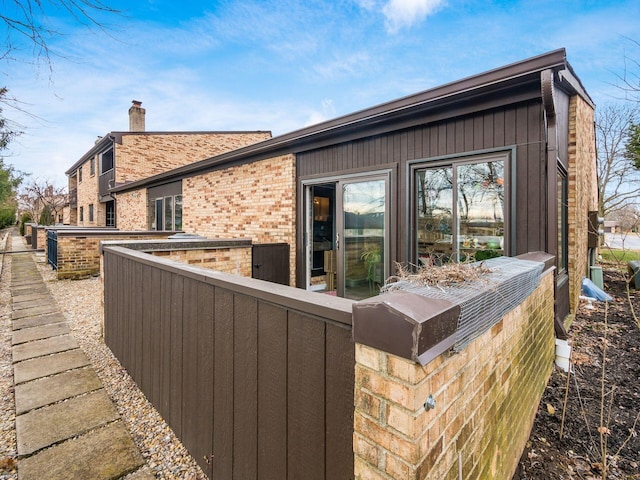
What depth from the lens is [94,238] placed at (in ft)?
27.6

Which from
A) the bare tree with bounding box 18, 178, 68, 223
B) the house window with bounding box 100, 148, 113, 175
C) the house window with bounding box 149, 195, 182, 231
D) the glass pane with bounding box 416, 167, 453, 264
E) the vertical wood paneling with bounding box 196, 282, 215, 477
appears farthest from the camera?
the bare tree with bounding box 18, 178, 68, 223

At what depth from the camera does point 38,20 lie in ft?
8.16

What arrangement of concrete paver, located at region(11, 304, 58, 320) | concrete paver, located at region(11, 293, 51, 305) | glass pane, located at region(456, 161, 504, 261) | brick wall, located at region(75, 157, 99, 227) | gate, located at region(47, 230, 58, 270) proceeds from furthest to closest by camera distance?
brick wall, located at region(75, 157, 99, 227)
gate, located at region(47, 230, 58, 270)
concrete paver, located at region(11, 293, 51, 305)
concrete paver, located at region(11, 304, 58, 320)
glass pane, located at region(456, 161, 504, 261)

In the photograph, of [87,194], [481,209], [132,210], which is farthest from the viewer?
[87,194]

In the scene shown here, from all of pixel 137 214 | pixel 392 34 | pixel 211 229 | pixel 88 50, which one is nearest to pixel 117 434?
pixel 88 50

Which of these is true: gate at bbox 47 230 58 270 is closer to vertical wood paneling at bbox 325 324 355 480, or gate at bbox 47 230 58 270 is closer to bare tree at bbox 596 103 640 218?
vertical wood paneling at bbox 325 324 355 480

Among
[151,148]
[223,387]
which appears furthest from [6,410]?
[151,148]

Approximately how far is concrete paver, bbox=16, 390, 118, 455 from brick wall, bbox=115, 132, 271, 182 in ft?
46.1

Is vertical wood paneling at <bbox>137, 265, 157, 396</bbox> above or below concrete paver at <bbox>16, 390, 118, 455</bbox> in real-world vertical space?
above

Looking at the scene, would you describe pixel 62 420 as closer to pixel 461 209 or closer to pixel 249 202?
pixel 461 209

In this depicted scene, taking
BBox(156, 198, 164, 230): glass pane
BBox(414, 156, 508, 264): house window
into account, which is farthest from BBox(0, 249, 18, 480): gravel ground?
BBox(156, 198, 164, 230): glass pane

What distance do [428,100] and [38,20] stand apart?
12.0 ft

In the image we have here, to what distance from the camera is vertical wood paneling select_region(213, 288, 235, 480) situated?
1.67 metres

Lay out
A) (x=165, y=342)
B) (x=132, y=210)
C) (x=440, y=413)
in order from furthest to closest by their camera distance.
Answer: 1. (x=132, y=210)
2. (x=165, y=342)
3. (x=440, y=413)
